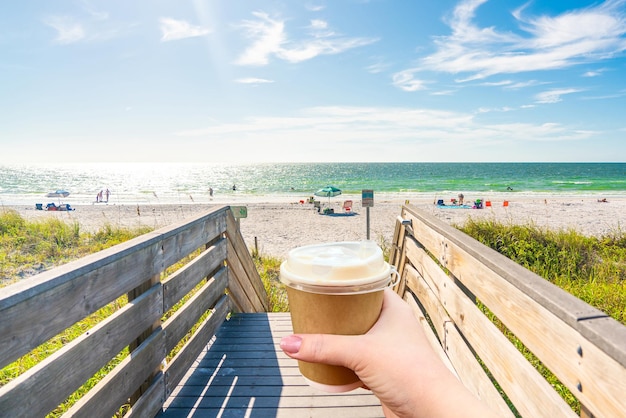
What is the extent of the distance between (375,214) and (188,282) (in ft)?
60.2

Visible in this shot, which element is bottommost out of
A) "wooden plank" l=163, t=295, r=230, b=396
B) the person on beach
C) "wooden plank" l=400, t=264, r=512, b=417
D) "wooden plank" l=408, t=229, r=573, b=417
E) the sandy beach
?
the sandy beach

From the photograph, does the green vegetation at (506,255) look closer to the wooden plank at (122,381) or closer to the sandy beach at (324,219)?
the wooden plank at (122,381)

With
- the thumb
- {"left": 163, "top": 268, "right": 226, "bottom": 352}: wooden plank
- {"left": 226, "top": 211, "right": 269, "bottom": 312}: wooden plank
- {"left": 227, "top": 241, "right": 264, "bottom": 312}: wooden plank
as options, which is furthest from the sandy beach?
the thumb

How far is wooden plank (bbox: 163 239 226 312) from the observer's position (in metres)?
2.31

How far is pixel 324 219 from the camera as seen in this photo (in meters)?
19.2

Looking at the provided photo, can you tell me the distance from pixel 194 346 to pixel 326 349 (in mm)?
2001

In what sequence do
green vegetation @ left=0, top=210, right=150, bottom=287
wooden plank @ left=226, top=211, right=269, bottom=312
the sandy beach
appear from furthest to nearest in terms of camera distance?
the sandy beach → green vegetation @ left=0, top=210, right=150, bottom=287 → wooden plank @ left=226, top=211, right=269, bottom=312

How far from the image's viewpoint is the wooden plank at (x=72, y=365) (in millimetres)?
1169

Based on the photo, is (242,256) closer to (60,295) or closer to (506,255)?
(60,295)

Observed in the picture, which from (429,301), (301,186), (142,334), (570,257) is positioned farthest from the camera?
(301,186)

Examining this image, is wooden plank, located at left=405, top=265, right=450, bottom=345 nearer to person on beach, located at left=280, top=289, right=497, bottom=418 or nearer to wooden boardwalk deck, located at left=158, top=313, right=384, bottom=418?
wooden boardwalk deck, located at left=158, top=313, right=384, bottom=418

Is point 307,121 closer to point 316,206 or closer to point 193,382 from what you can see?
point 316,206

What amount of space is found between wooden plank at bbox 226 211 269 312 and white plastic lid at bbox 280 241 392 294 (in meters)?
2.60

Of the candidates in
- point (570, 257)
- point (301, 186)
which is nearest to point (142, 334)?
point (570, 257)
